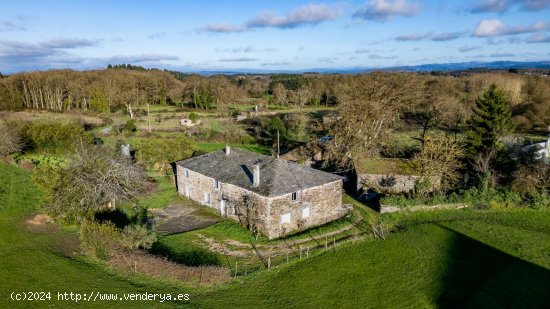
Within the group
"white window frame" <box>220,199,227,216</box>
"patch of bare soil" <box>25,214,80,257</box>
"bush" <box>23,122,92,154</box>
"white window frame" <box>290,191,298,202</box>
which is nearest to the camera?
"patch of bare soil" <box>25,214,80,257</box>

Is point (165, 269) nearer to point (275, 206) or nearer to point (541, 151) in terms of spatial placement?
point (275, 206)

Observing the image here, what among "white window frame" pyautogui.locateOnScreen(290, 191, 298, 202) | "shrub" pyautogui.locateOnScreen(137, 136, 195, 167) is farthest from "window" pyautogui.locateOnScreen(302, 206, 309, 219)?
"shrub" pyautogui.locateOnScreen(137, 136, 195, 167)

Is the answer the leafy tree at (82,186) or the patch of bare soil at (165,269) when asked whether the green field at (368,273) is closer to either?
the patch of bare soil at (165,269)

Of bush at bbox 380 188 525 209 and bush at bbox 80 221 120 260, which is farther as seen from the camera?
bush at bbox 380 188 525 209

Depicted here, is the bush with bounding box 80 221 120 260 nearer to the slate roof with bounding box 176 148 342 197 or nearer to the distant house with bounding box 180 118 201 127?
the slate roof with bounding box 176 148 342 197

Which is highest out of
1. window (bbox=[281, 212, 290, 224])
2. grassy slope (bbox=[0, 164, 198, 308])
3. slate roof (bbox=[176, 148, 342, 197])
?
slate roof (bbox=[176, 148, 342, 197])

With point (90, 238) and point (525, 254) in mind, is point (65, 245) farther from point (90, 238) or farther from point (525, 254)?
point (525, 254)

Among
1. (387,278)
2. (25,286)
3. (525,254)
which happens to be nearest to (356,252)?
(387,278)
